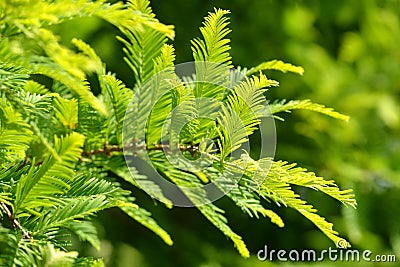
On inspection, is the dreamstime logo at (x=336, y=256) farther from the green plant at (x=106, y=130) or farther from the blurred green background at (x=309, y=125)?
the green plant at (x=106, y=130)

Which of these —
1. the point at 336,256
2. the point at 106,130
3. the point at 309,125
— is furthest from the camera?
the point at 309,125

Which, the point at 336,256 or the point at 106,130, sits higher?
the point at 106,130

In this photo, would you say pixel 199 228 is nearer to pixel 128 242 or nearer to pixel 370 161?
pixel 128 242

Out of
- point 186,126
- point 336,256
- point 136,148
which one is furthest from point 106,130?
point 336,256

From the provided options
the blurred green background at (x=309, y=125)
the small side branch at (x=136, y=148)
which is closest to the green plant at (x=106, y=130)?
the small side branch at (x=136, y=148)

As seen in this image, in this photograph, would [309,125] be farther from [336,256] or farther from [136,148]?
[136,148]

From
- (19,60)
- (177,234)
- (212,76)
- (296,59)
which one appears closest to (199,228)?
(177,234)

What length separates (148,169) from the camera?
2.80ft

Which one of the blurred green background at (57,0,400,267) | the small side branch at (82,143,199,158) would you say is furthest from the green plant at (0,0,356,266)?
the blurred green background at (57,0,400,267)

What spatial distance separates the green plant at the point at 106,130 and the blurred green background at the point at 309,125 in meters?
1.12

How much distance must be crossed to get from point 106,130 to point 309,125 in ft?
4.44

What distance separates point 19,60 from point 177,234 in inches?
61.2

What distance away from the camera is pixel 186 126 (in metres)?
0.74

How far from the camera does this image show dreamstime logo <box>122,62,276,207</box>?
71cm
